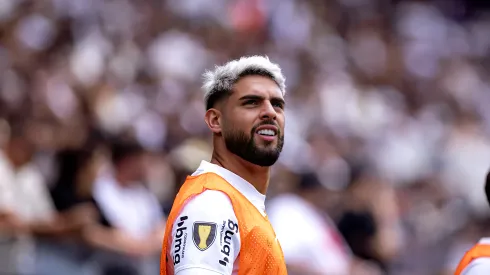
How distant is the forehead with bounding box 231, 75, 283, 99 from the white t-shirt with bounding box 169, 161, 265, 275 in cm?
61

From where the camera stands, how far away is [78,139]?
838 cm

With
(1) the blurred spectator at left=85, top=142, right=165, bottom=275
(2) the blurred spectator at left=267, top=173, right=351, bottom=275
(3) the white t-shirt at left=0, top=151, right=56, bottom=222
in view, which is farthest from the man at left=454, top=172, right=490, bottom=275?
(3) the white t-shirt at left=0, top=151, right=56, bottom=222

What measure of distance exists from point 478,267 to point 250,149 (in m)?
1.46

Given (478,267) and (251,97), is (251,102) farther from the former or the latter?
(478,267)

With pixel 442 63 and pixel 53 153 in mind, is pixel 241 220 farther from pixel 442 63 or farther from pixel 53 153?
pixel 442 63

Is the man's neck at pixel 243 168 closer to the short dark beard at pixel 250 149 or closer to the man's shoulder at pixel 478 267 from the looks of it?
the short dark beard at pixel 250 149

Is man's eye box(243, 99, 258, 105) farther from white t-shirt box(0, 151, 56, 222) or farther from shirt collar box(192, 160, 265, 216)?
white t-shirt box(0, 151, 56, 222)

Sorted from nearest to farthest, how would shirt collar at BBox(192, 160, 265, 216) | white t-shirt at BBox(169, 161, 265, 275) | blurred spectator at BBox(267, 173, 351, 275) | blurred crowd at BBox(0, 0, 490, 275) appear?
white t-shirt at BBox(169, 161, 265, 275), shirt collar at BBox(192, 160, 265, 216), blurred crowd at BBox(0, 0, 490, 275), blurred spectator at BBox(267, 173, 351, 275)

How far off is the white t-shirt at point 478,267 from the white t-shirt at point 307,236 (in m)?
3.63

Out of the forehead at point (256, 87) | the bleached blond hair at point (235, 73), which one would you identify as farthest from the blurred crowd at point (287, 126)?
the forehead at point (256, 87)

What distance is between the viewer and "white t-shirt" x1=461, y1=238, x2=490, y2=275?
17.1 ft

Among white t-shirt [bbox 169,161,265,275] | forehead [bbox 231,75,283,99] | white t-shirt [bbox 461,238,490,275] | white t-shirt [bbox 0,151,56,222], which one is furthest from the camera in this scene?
white t-shirt [bbox 0,151,56,222]

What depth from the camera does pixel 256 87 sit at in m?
4.92

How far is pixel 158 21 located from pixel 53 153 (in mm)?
7653
